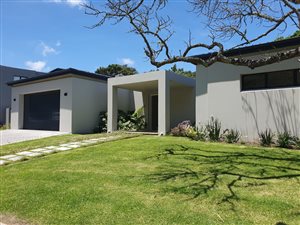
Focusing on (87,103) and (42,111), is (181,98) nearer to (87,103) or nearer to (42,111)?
(87,103)

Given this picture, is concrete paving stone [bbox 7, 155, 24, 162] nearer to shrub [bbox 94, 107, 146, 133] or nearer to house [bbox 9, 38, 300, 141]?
house [bbox 9, 38, 300, 141]

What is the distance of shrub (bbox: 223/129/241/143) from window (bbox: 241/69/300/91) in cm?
185

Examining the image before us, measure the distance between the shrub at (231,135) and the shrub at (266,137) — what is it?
2.94 ft

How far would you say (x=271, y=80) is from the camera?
439 inches

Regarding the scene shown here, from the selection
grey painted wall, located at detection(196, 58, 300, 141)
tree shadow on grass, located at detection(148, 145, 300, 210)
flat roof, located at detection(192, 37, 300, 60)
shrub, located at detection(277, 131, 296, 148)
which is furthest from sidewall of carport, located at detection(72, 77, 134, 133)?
shrub, located at detection(277, 131, 296, 148)

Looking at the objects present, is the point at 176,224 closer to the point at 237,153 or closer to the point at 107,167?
the point at 107,167

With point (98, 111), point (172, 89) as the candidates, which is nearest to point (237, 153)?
point (172, 89)

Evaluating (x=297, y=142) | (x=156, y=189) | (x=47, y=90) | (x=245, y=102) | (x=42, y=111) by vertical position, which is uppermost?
(x=47, y=90)

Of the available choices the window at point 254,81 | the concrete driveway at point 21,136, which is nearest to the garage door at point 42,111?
the concrete driveway at point 21,136

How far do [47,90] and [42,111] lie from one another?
7.02 feet

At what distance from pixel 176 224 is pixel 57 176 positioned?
3.62 metres

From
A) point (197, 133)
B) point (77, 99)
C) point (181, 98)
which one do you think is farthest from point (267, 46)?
point (77, 99)

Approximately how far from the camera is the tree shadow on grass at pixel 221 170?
16.7 ft

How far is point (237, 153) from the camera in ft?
28.0
